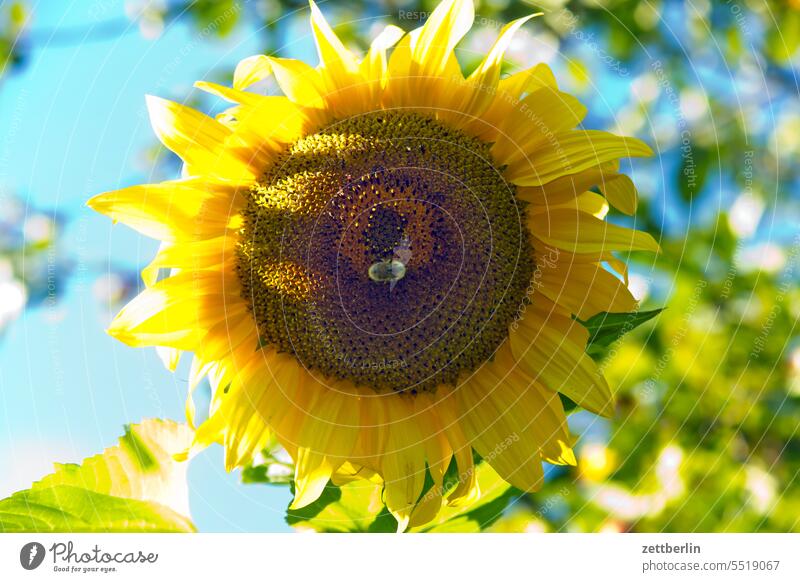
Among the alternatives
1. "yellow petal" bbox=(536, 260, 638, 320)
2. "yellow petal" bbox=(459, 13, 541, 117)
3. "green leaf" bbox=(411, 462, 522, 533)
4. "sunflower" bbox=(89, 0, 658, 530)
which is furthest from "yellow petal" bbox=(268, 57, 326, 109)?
"green leaf" bbox=(411, 462, 522, 533)

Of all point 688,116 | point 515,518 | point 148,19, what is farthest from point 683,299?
point 148,19

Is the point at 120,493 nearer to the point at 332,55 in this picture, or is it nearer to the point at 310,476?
the point at 310,476

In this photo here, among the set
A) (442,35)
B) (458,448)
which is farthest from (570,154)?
(458,448)

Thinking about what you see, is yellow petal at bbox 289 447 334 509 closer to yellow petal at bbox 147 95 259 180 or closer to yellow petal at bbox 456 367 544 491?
yellow petal at bbox 456 367 544 491

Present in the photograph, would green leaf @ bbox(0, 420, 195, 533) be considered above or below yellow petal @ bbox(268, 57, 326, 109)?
below

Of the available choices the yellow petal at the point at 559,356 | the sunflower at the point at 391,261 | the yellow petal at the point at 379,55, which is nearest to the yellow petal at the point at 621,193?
the sunflower at the point at 391,261

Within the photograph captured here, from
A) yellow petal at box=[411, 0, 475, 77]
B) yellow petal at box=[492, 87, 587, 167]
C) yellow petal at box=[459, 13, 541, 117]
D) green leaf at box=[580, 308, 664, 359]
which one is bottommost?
green leaf at box=[580, 308, 664, 359]
